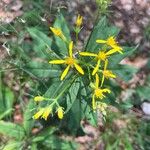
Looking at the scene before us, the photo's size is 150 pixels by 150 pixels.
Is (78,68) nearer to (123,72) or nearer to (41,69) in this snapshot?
(41,69)

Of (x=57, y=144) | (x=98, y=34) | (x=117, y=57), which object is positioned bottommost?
(x=57, y=144)

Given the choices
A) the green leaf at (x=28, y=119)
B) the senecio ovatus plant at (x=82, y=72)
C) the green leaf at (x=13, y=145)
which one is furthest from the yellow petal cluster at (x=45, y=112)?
the green leaf at (x=13, y=145)

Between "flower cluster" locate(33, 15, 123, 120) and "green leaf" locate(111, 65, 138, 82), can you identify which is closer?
"flower cluster" locate(33, 15, 123, 120)

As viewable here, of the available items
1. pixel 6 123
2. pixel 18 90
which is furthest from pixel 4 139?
pixel 18 90

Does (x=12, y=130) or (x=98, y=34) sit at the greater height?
(x=98, y=34)

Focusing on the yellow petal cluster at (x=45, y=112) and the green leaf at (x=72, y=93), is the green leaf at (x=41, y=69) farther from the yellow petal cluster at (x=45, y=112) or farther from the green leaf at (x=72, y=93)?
the yellow petal cluster at (x=45, y=112)

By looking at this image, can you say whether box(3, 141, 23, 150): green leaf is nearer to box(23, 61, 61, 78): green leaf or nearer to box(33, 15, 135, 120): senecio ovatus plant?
box(33, 15, 135, 120): senecio ovatus plant

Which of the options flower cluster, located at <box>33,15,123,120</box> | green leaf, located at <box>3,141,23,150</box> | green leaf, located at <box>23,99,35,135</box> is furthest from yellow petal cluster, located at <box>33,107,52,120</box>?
green leaf, located at <box>3,141,23,150</box>

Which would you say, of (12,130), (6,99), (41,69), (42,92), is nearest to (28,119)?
(12,130)

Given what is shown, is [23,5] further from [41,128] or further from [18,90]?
[41,128]
